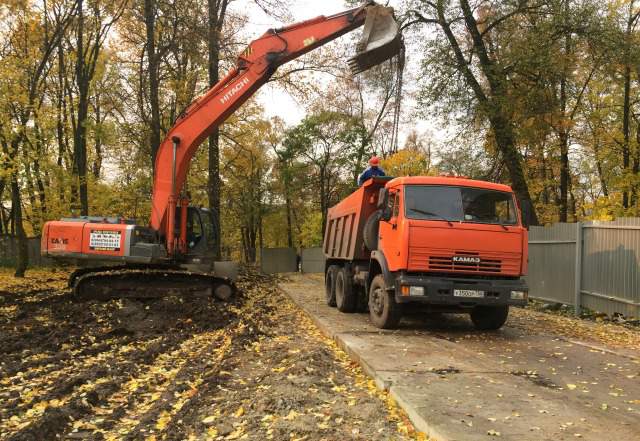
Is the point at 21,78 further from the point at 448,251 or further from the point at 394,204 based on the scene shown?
the point at 448,251

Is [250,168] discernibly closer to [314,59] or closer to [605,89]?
[314,59]

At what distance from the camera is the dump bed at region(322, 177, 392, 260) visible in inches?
422

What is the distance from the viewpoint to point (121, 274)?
1242cm

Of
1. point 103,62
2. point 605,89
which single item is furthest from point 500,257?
point 103,62

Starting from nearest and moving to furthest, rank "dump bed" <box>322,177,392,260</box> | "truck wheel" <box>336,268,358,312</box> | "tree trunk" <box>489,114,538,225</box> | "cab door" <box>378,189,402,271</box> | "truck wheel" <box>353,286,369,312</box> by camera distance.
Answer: "cab door" <box>378,189,402,271</box> < "dump bed" <box>322,177,392,260</box> < "truck wheel" <box>336,268,358,312</box> < "truck wheel" <box>353,286,369,312</box> < "tree trunk" <box>489,114,538,225</box>

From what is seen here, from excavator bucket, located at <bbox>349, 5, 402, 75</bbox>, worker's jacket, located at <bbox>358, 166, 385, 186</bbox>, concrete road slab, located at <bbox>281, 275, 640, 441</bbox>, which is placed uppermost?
excavator bucket, located at <bbox>349, 5, 402, 75</bbox>

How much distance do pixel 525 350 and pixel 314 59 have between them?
16.4m

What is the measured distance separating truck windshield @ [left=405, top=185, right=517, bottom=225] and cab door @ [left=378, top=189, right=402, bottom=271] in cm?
27

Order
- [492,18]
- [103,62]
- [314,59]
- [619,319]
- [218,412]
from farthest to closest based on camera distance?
[103,62] < [314,59] < [492,18] < [619,319] < [218,412]

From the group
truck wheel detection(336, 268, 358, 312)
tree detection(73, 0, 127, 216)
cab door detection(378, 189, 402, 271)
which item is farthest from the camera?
tree detection(73, 0, 127, 216)

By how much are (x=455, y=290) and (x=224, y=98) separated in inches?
305

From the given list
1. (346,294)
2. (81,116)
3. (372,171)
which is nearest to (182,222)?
(346,294)

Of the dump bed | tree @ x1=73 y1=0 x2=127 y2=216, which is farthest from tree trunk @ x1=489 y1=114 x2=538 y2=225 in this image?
tree @ x1=73 y1=0 x2=127 y2=216

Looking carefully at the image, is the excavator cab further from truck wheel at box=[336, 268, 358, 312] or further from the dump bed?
truck wheel at box=[336, 268, 358, 312]
